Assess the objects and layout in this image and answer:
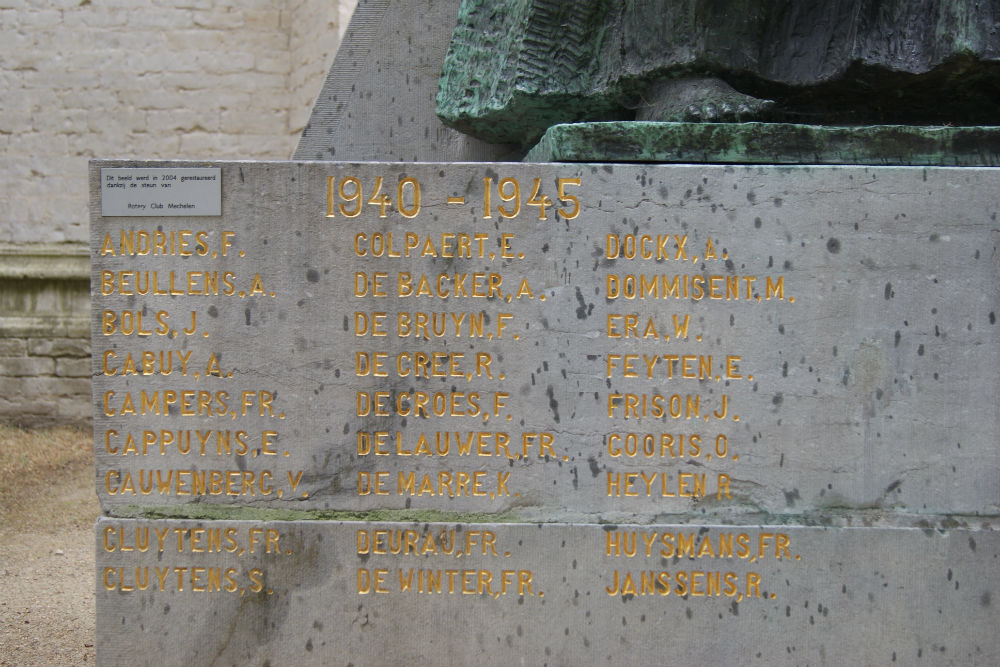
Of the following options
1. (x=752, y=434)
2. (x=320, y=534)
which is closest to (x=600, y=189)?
(x=752, y=434)

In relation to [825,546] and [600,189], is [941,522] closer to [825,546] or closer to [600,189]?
[825,546]

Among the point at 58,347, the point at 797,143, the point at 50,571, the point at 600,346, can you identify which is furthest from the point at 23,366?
the point at 797,143

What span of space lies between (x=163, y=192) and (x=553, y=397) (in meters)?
1.08

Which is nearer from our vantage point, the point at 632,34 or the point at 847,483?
the point at 847,483

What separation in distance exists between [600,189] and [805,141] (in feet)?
1.79

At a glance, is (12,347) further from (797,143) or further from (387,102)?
(797,143)

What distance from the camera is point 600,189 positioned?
7.99ft

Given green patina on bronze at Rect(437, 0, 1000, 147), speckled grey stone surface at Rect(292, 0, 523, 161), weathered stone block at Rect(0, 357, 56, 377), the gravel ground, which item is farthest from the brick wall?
green patina on bronze at Rect(437, 0, 1000, 147)

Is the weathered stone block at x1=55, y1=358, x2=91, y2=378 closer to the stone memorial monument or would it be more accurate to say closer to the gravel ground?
the gravel ground

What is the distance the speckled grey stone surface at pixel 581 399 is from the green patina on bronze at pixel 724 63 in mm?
393

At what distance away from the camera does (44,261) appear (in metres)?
7.55

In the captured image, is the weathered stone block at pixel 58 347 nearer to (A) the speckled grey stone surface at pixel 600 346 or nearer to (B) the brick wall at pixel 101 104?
(B) the brick wall at pixel 101 104

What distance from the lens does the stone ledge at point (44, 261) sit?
746 cm

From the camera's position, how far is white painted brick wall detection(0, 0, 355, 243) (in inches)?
301
